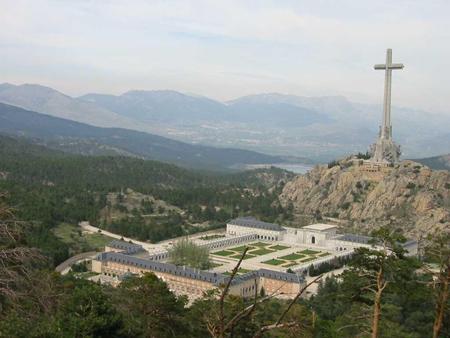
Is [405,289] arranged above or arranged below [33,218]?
above

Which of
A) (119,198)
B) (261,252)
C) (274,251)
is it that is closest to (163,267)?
(261,252)

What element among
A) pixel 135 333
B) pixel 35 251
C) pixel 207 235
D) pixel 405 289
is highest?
pixel 35 251

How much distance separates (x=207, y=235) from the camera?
77875 millimetres

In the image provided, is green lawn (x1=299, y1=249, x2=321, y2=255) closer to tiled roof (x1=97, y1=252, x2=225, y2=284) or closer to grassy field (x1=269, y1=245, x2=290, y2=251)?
grassy field (x1=269, y1=245, x2=290, y2=251)

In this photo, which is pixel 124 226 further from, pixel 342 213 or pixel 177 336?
pixel 177 336

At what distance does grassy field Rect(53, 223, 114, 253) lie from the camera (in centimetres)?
6476

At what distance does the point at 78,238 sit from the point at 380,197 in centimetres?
4195

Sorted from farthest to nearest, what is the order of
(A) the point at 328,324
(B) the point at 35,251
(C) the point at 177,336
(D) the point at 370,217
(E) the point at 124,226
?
(D) the point at 370,217
(E) the point at 124,226
(A) the point at 328,324
(C) the point at 177,336
(B) the point at 35,251

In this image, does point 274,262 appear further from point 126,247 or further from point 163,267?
point 126,247

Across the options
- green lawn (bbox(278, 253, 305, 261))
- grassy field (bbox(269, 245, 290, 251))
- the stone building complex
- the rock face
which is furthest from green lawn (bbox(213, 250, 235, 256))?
the rock face

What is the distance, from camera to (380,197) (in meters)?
85.2

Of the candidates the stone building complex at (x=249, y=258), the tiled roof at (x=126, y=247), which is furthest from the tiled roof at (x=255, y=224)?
the tiled roof at (x=126, y=247)

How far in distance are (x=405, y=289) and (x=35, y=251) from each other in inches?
523

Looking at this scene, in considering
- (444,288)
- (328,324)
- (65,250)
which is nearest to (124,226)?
(65,250)
